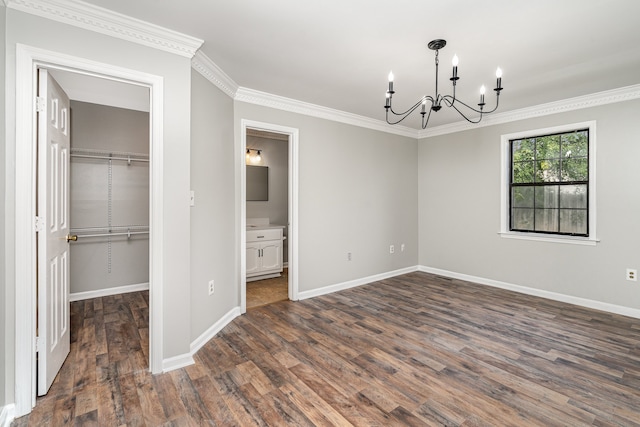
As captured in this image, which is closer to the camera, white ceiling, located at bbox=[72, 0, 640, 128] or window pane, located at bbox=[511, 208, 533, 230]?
white ceiling, located at bbox=[72, 0, 640, 128]

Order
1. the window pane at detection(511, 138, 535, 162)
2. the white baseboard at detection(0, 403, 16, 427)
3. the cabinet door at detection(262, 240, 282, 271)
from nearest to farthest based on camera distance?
the white baseboard at detection(0, 403, 16, 427)
the window pane at detection(511, 138, 535, 162)
the cabinet door at detection(262, 240, 282, 271)

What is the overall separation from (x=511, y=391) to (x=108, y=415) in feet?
8.31

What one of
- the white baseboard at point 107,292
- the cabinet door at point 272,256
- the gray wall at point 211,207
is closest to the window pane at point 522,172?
the cabinet door at point 272,256

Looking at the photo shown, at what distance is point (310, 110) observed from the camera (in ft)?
12.9

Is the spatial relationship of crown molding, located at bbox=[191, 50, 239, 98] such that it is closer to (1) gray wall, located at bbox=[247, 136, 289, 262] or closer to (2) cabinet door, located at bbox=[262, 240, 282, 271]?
(1) gray wall, located at bbox=[247, 136, 289, 262]

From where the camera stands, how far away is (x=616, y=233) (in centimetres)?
345

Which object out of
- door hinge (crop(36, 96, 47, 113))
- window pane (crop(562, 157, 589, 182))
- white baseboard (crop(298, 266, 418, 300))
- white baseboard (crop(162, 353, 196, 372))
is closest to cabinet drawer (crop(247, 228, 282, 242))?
white baseboard (crop(298, 266, 418, 300))

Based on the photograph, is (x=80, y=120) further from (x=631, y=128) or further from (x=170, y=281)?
(x=631, y=128)

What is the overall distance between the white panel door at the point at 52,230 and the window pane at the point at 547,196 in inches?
204

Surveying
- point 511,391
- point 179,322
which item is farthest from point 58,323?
point 511,391

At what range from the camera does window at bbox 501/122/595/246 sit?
3.71 metres

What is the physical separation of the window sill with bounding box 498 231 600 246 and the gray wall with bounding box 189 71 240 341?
147 inches

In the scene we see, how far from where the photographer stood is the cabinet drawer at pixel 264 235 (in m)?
4.70

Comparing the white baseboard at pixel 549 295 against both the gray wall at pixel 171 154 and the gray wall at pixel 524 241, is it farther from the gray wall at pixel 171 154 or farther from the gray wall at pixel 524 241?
the gray wall at pixel 171 154
